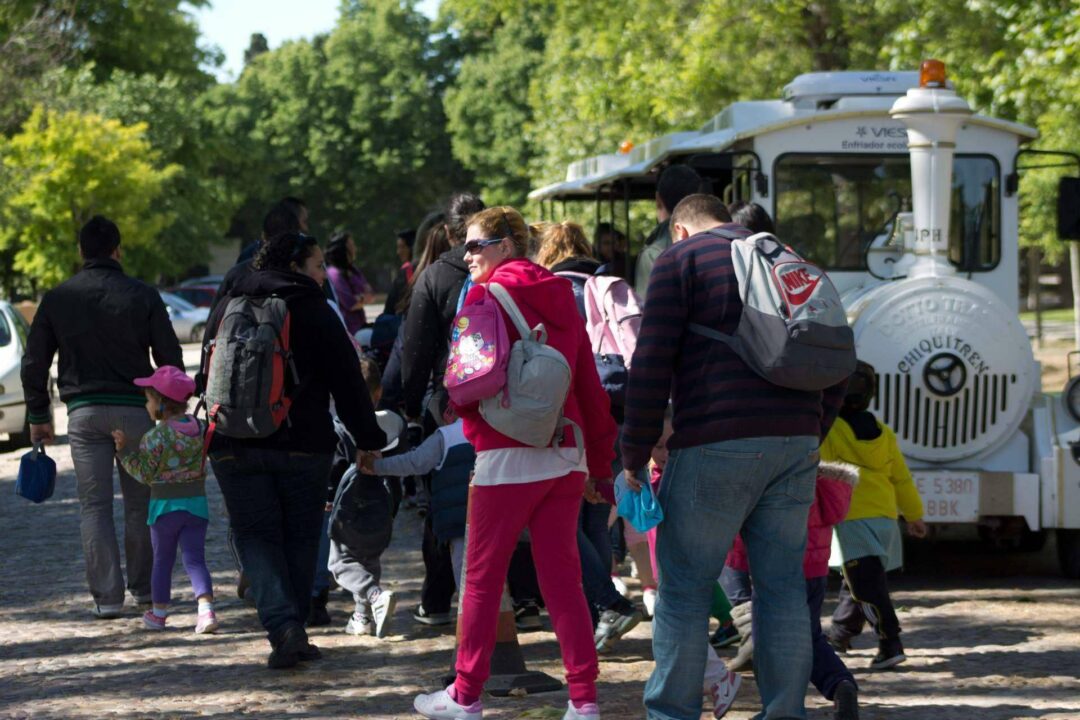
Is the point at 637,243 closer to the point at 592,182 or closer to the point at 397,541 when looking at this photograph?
the point at 592,182

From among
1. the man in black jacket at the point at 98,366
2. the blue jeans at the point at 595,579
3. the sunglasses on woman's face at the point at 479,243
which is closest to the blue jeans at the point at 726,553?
the sunglasses on woman's face at the point at 479,243

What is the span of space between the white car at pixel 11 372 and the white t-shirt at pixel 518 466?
12.1 metres

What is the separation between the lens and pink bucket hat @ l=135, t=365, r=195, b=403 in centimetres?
766

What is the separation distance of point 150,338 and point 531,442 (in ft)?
10.4

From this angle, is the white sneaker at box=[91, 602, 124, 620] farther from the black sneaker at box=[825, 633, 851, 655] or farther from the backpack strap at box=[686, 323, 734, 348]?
the backpack strap at box=[686, 323, 734, 348]

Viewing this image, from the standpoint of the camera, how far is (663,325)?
5047 millimetres

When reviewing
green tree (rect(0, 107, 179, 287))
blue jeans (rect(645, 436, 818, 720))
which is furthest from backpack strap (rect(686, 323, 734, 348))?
green tree (rect(0, 107, 179, 287))

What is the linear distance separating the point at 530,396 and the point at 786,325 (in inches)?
36.0

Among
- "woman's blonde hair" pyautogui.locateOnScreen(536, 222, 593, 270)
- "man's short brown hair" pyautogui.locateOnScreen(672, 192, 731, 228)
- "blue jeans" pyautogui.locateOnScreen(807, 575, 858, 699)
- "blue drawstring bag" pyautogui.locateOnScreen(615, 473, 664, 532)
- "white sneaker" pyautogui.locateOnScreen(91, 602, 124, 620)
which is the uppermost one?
"man's short brown hair" pyautogui.locateOnScreen(672, 192, 731, 228)

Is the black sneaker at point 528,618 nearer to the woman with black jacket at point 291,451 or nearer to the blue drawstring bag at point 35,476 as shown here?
the woman with black jacket at point 291,451

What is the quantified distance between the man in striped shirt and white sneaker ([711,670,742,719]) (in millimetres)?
498

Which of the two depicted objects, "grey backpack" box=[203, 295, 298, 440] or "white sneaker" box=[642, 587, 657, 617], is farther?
"white sneaker" box=[642, 587, 657, 617]

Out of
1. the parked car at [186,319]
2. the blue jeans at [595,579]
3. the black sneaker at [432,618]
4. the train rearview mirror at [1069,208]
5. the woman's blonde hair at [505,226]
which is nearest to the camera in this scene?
the woman's blonde hair at [505,226]

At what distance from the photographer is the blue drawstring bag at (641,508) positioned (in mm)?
5102
